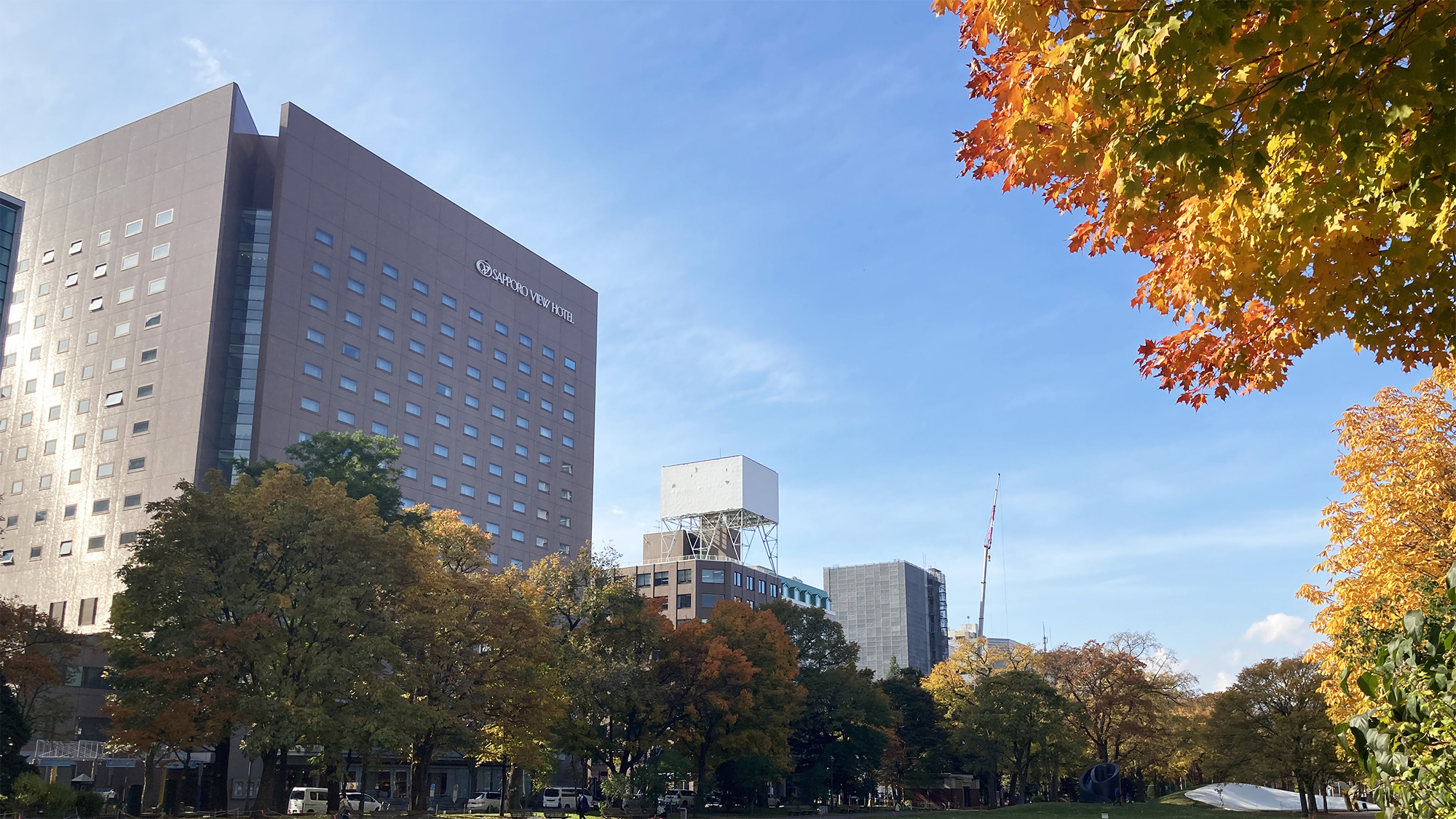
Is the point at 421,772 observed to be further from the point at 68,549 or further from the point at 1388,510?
the point at 68,549

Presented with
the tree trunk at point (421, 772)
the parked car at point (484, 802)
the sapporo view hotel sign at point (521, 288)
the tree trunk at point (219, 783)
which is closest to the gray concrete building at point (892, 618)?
the sapporo view hotel sign at point (521, 288)

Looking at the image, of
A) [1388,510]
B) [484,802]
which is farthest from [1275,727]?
[484,802]

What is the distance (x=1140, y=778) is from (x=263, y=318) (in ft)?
277

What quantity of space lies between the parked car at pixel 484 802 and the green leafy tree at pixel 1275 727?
149ft

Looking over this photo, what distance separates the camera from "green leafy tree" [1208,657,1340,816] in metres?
62.6

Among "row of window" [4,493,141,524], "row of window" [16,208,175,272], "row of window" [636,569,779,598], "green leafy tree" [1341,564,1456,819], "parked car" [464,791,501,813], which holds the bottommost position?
"parked car" [464,791,501,813]

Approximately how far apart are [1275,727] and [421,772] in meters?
49.7

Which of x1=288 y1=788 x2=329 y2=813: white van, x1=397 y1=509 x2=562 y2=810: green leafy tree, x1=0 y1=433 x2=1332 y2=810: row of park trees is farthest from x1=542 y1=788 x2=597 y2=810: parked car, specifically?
x1=397 y1=509 x2=562 y2=810: green leafy tree

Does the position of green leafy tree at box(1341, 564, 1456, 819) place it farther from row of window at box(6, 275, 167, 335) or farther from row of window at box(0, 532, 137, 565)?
row of window at box(6, 275, 167, 335)

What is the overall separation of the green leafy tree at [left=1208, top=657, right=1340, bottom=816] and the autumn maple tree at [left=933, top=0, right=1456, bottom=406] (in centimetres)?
6341

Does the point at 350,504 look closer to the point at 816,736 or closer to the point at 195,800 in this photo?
the point at 195,800

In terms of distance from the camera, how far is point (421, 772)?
46.6 metres

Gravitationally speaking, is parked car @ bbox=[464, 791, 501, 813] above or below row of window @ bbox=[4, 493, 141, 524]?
below

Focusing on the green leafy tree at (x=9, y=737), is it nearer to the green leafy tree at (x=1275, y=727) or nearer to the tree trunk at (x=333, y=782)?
the tree trunk at (x=333, y=782)
